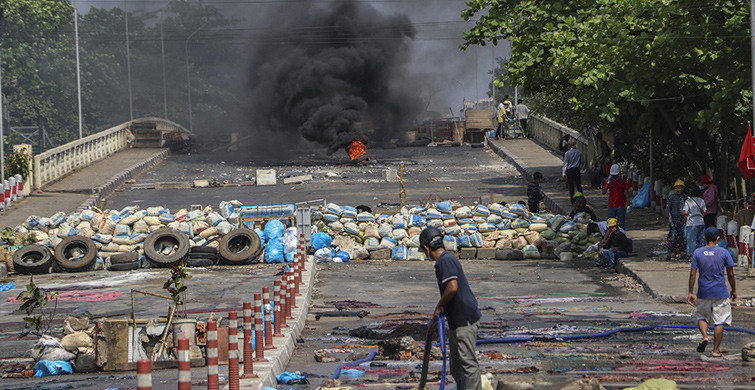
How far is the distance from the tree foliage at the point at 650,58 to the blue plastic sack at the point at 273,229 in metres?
6.66

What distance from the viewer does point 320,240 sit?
85.0 feet

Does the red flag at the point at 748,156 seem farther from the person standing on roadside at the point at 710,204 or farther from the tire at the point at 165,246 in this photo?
the tire at the point at 165,246

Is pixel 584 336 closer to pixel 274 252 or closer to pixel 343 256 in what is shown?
pixel 343 256

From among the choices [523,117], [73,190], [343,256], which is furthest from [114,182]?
[523,117]

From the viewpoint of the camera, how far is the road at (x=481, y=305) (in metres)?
11.4

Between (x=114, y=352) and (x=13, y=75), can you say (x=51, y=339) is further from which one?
(x=13, y=75)

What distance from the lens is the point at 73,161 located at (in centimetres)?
4497

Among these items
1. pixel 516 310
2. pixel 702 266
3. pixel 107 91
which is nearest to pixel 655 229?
pixel 516 310

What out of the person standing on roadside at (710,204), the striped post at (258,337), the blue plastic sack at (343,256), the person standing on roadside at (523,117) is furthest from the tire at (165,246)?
the person standing on roadside at (523,117)

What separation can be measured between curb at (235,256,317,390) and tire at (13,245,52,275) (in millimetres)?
9513

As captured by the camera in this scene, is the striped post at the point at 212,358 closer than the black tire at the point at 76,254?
Yes

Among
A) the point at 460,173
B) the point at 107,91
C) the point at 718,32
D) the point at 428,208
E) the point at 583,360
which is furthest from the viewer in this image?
the point at 107,91

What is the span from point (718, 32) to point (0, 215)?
2081 cm

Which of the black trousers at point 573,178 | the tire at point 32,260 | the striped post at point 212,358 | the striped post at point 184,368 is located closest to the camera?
the striped post at point 184,368
